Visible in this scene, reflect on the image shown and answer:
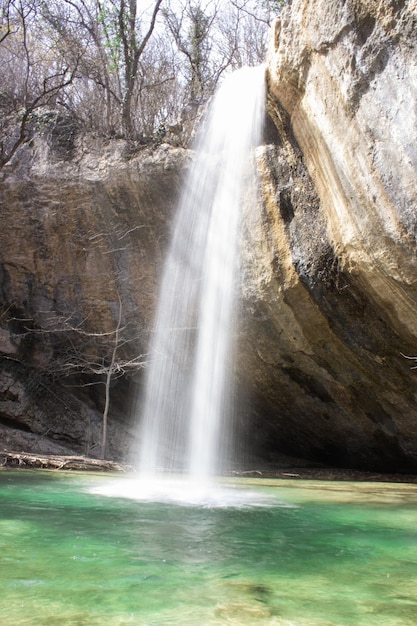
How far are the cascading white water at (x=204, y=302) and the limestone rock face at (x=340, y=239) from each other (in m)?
0.57

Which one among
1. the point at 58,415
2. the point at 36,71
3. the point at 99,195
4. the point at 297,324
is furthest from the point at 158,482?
the point at 36,71

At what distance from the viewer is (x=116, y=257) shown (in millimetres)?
13398

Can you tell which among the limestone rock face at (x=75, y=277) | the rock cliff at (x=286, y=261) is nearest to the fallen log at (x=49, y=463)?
the rock cliff at (x=286, y=261)

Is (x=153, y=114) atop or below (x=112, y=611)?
atop

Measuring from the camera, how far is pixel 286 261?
33.7ft

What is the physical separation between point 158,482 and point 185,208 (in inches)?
223

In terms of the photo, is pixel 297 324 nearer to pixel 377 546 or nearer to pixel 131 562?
pixel 377 546

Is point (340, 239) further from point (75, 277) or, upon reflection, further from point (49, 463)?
point (75, 277)

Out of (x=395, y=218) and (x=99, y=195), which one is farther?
(x=99, y=195)

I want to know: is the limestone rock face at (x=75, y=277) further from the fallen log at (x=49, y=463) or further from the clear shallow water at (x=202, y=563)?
the clear shallow water at (x=202, y=563)

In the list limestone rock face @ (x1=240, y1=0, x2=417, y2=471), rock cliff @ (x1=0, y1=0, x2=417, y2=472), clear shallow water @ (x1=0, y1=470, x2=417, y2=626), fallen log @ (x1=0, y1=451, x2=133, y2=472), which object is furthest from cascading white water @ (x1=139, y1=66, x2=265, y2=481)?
clear shallow water @ (x1=0, y1=470, x2=417, y2=626)

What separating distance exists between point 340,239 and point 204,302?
398 cm

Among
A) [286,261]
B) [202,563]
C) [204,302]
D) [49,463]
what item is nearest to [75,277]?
[204,302]

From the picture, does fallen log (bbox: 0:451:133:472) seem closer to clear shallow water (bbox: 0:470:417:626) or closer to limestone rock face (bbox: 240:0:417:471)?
limestone rock face (bbox: 240:0:417:471)
